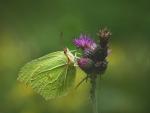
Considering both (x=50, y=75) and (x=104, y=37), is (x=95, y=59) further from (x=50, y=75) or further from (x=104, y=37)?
(x=50, y=75)

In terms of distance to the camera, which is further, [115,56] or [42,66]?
[115,56]

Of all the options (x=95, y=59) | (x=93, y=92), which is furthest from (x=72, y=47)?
(x=93, y=92)

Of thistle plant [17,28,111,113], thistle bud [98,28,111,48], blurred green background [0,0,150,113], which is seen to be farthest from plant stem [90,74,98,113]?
blurred green background [0,0,150,113]

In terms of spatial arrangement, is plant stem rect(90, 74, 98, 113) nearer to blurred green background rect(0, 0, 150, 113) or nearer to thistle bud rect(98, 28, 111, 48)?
thistle bud rect(98, 28, 111, 48)

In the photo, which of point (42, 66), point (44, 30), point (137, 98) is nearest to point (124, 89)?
point (137, 98)

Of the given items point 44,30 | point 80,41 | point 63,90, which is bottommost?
point 63,90

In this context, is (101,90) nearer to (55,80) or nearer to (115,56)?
(115,56)

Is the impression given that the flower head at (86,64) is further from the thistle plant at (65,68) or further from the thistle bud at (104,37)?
the thistle bud at (104,37)
